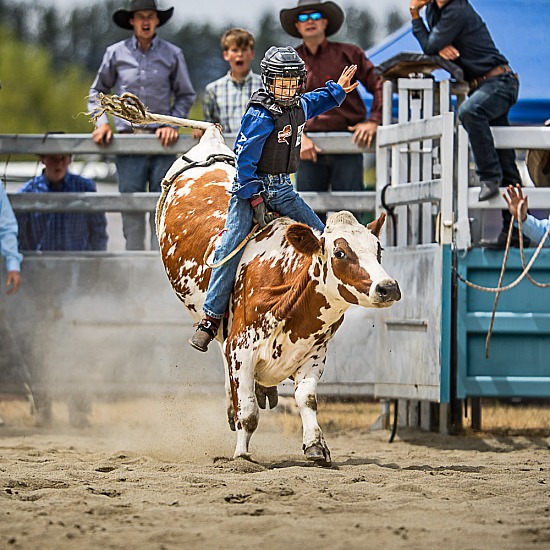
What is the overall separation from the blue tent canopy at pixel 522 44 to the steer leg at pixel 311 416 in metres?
5.08

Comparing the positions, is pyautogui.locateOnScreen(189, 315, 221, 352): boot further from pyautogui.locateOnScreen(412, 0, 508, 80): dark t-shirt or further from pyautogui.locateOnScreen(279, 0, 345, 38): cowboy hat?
pyautogui.locateOnScreen(279, 0, 345, 38): cowboy hat

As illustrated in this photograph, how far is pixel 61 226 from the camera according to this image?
914 centimetres

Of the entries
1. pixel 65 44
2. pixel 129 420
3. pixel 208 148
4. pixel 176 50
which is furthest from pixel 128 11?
pixel 65 44

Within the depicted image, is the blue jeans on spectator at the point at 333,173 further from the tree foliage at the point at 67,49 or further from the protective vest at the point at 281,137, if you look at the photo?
the tree foliage at the point at 67,49

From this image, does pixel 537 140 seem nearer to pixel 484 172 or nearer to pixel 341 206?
pixel 484 172

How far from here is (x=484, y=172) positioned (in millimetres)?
7605

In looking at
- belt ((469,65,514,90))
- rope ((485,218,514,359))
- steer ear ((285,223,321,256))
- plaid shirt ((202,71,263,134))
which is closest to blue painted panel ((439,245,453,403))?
rope ((485,218,514,359))

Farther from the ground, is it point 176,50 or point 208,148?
point 176,50

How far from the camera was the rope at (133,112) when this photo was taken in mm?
7801

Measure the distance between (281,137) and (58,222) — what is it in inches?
125

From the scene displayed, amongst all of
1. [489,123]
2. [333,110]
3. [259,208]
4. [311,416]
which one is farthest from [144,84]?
[311,416]

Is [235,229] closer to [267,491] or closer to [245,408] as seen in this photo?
[245,408]

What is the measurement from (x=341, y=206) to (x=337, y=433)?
1.59 m

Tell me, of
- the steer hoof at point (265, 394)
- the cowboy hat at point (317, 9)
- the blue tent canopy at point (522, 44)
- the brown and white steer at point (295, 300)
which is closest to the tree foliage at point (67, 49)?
the blue tent canopy at point (522, 44)
